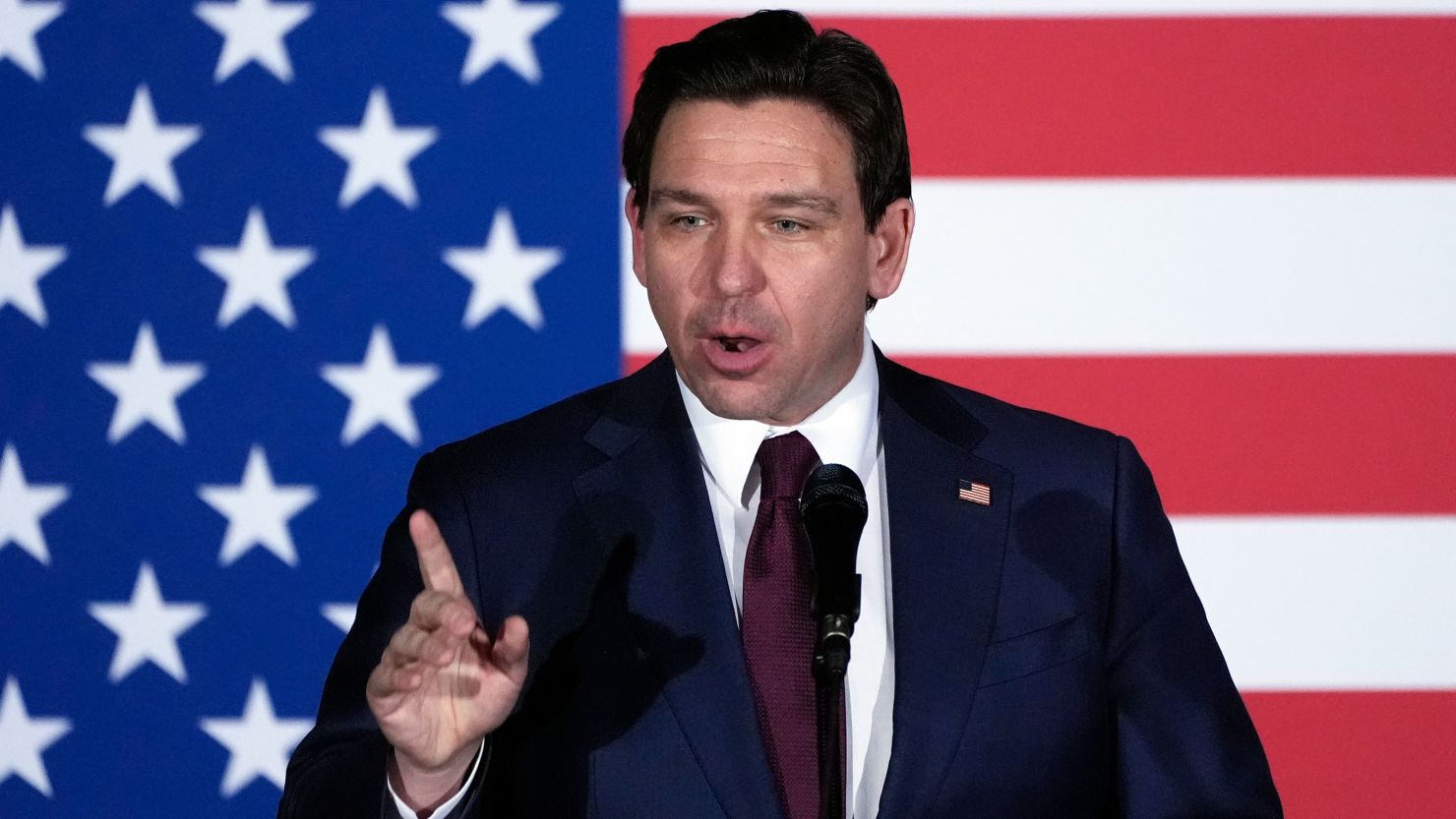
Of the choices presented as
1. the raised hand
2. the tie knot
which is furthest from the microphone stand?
the tie knot

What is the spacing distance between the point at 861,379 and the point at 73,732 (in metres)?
1.36

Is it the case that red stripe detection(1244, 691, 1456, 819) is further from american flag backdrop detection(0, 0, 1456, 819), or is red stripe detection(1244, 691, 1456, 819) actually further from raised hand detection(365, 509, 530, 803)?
raised hand detection(365, 509, 530, 803)

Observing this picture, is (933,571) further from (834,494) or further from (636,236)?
(636,236)


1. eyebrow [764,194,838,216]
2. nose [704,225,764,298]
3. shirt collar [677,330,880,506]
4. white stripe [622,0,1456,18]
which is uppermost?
white stripe [622,0,1456,18]

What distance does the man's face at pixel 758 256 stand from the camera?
4.80ft

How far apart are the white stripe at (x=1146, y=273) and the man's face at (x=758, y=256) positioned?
2.56 feet

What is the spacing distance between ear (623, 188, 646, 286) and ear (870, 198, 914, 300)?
233 mm

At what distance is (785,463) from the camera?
145 cm

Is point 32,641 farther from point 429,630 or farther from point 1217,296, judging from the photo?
point 1217,296

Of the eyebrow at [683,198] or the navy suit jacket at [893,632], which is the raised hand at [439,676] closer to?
the navy suit jacket at [893,632]

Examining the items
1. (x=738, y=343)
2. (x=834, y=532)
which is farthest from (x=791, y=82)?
(x=834, y=532)

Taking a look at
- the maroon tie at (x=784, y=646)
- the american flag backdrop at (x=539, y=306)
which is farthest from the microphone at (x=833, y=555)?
the american flag backdrop at (x=539, y=306)

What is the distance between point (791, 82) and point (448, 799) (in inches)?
29.5

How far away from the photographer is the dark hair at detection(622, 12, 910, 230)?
1565 millimetres
